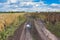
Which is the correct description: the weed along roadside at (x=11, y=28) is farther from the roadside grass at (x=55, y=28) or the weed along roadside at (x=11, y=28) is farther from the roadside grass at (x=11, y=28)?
the roadside grass at (x=55, y=28)

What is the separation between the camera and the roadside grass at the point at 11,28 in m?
2.10

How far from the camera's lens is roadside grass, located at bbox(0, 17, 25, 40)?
2100 millimetres

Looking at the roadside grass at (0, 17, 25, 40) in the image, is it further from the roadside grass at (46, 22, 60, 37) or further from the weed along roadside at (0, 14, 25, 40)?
the roadside grass at (46, 22, 60, 37)

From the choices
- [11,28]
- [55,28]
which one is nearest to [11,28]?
[11,28]

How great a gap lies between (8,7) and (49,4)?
565mm

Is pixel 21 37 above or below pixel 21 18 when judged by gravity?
below

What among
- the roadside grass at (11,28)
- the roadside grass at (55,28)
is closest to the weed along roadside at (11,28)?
the roadside grass at (11,28)

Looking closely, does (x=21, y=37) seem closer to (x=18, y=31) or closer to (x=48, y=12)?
(x=18, y=31)

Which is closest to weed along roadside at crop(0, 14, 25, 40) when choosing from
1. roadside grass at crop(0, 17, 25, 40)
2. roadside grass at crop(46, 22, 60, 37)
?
roadside grass at crop(0, 17, 25, 40)

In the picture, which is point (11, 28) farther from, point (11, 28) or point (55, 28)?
point (55, 28)

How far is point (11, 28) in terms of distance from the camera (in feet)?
6.98

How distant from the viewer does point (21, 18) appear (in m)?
2.14

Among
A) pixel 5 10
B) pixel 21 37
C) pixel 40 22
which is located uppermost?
pixel 5 10

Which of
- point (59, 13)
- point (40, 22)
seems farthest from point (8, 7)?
point (59, 13)
